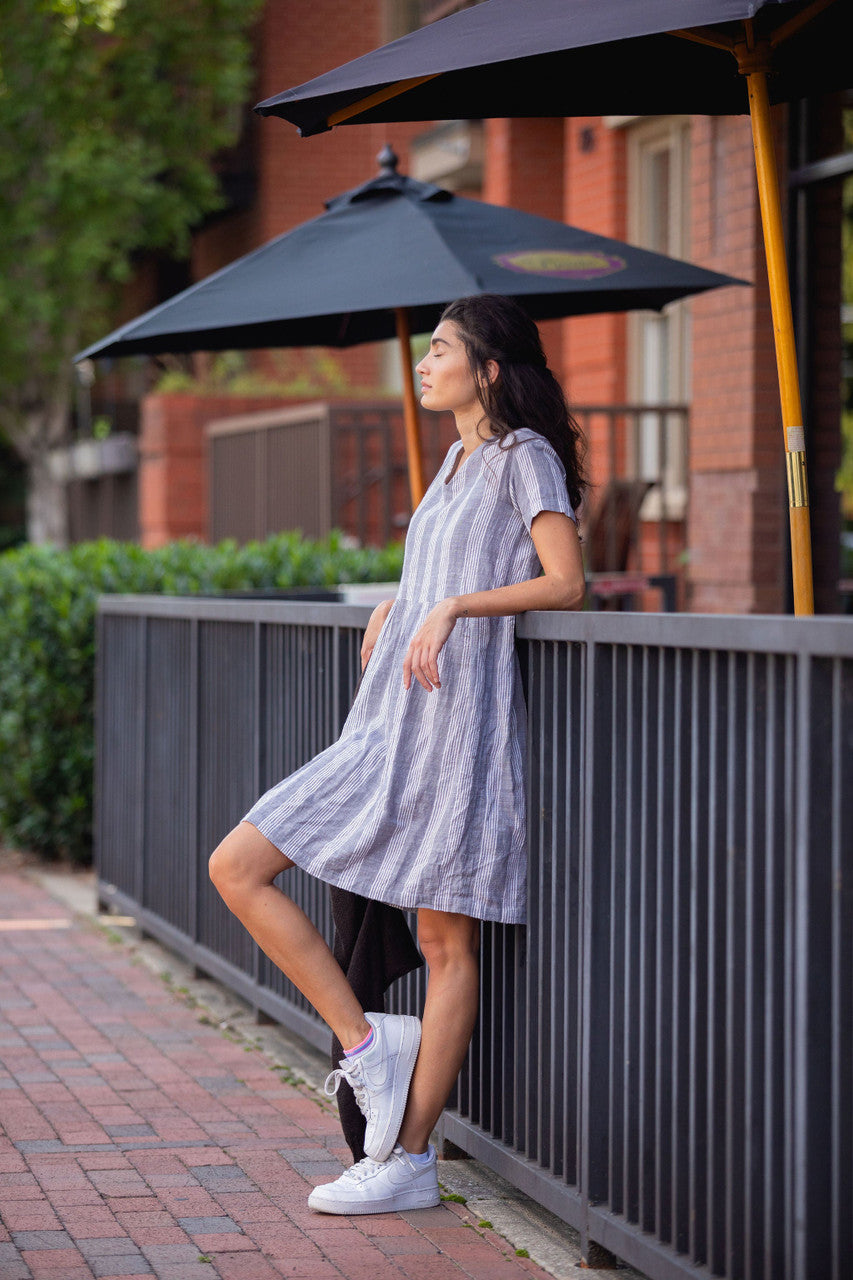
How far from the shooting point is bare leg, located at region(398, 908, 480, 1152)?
392cm

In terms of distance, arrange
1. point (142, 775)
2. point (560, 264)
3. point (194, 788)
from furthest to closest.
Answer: point (142, 775), point (194, 788), point (560, 264)

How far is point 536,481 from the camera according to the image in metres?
3.71

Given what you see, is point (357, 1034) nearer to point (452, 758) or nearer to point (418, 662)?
point (452, 758)

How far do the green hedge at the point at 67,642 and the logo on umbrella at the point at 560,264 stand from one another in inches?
139

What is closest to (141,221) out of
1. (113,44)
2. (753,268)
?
(113,44)

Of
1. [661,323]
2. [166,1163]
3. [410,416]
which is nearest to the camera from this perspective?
[166,1163]

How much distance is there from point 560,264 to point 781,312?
189 centimetres

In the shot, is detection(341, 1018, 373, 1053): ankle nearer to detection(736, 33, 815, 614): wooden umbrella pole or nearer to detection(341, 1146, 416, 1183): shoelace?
detection(341, 1146, 416, 1183): shoelace

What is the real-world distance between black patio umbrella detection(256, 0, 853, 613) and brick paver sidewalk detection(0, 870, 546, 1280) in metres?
1.69

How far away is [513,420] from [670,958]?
1274mm

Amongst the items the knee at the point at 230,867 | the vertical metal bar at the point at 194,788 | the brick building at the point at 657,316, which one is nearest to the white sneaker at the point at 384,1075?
the knee at the point at 230,867

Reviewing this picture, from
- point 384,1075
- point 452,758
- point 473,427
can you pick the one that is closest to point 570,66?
point 473,427

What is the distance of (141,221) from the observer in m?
20.7

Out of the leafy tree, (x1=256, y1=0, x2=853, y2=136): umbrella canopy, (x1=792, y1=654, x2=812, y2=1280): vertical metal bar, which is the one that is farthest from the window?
the leafy tree
